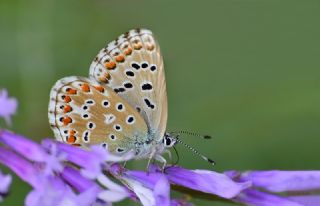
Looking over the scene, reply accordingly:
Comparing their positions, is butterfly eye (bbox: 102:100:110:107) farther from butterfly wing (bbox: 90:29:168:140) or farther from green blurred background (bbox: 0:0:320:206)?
green blurred background (bbox: 0:0:320:206)

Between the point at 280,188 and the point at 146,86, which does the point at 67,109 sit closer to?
the point at 146,86

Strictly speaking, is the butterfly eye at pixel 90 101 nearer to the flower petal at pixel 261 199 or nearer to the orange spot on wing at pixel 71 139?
the orange spot on wing at pixel 71 139

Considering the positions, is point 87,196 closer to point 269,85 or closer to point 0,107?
point 0,107

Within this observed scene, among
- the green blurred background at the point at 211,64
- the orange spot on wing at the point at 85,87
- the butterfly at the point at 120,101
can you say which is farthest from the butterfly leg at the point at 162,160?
the green blurred background at the point at 211,64

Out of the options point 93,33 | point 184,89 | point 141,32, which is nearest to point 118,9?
point 93,33

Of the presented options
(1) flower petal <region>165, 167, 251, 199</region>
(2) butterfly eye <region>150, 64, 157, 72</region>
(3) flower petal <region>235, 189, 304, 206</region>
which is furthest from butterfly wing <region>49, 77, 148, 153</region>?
(3) flower petal <region>235, 189, 304, 206</region>

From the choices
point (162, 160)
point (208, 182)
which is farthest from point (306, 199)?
point (162, 160)

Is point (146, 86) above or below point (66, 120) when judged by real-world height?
above
